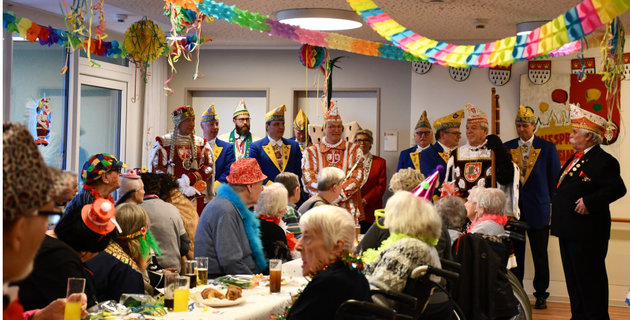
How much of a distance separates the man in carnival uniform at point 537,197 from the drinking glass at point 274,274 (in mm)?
4078

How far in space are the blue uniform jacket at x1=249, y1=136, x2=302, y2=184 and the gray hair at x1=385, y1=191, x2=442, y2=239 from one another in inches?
166

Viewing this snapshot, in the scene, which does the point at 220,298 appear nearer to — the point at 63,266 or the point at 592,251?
the point at 63,266

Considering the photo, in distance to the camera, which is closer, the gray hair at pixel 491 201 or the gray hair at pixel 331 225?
the gray hair at pixel 331 225

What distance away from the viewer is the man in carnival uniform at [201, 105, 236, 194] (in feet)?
24.2

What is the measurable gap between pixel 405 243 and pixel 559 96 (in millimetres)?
4758

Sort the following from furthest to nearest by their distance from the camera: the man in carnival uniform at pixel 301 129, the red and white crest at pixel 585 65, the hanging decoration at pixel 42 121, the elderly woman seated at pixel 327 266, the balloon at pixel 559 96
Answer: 1. the man in carnival uniform at pixel 301 129
2. the balloon at pixel 559 96
3. the red and white crest at pixel 585 65
4. the hanging decoration at pixel 42 121
5. the elderly woman seated at pixel 327 266

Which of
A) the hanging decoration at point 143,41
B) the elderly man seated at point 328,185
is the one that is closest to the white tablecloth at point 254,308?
the elderly man seated at point 328,185

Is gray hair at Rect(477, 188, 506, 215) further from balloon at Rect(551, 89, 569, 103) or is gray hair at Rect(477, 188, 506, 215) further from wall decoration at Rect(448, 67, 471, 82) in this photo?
wall decoration at Rect(448, 67, 471, 82)

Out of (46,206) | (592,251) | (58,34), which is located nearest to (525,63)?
(592,251)

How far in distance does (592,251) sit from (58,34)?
4422 millimetres

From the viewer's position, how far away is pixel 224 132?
31.4 ft

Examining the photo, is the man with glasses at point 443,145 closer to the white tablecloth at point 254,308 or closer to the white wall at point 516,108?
the white wall at point 516,108

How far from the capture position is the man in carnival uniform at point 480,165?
20.7ft

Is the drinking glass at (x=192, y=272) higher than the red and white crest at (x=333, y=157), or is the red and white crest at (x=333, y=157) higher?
the red and white crest at (x=333, y=157)
